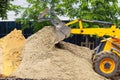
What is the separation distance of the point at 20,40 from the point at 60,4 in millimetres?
9604

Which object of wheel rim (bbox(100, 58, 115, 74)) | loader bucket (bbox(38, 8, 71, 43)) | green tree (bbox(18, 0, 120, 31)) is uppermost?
loader bucket (bbox(38, 8, 71, 43))

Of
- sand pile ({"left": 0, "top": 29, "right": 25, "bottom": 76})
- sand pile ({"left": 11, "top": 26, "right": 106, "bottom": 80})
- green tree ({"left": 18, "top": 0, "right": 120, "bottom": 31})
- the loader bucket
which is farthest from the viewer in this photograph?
green tree ({"left": 18, "top": 0, "right": 120, "bottom": 31})

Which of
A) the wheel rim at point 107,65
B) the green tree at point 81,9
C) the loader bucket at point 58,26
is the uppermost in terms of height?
the loader bucket at point 58,26

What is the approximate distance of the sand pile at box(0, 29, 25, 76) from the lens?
1769 cm

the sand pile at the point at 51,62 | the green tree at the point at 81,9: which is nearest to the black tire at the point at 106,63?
the sand pile at the point at 51,62

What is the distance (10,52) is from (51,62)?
2847mm

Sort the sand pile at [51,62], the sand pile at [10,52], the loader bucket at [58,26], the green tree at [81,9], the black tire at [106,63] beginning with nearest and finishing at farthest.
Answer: the sand pile at [51,62] → the black tire at [106,63] → the loader bucket at [58,26] → the sand pile at [10,52] → the green tree at [81,9]

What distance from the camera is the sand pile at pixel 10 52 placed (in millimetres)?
17688

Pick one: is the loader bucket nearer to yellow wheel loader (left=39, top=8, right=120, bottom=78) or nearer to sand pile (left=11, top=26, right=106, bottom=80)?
yellow wheel loader (left=39, top=8, right=120, bottom=78)

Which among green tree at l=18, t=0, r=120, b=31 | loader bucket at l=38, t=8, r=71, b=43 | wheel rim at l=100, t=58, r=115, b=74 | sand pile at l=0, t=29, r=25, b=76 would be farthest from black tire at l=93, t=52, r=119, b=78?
green tree at l=18, t=0, r=120, b=31

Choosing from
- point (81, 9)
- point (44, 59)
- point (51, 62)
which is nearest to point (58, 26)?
point (44, 59)

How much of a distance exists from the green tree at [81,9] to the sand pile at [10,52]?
8215mm

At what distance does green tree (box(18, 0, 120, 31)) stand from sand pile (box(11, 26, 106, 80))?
8.78 m

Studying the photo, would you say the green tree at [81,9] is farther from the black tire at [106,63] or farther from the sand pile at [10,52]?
the black tire at [106,63]
